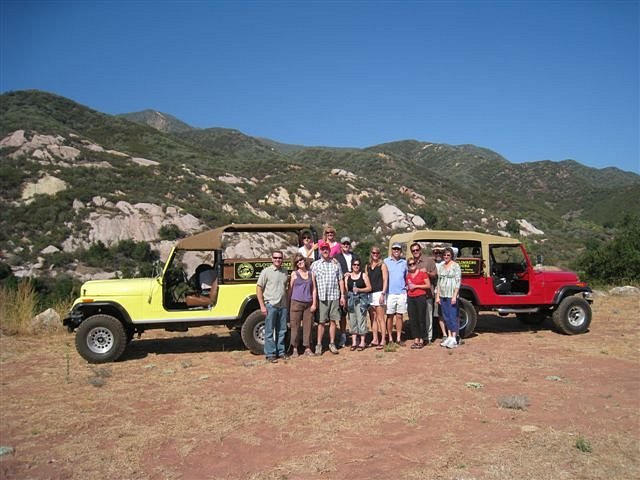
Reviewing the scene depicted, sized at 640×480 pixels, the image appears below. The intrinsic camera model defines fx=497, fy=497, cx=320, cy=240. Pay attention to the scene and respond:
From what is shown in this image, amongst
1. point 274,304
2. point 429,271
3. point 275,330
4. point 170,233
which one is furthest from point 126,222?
point 429,271

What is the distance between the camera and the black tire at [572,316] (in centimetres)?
942

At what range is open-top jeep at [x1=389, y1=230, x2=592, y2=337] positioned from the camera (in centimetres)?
916

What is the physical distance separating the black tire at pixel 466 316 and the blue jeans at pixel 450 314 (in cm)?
55

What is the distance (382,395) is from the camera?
19.1 ft

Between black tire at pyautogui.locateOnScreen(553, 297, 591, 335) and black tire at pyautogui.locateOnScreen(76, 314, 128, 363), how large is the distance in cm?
779

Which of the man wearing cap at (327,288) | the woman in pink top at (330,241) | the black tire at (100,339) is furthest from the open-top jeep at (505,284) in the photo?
the black tire at (100,339)

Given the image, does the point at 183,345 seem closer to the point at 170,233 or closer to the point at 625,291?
the point at 625,291

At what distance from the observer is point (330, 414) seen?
524 cm

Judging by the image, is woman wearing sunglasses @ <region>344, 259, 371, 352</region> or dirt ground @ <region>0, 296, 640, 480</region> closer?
dirt ground @ <region>0, 296, 640, 480</region>

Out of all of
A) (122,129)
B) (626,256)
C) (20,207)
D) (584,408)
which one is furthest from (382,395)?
(122,129)

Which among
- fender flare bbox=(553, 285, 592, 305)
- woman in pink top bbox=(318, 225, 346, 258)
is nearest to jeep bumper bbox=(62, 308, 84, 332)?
woman in pink top bbox=(318, 225, 346, 258)

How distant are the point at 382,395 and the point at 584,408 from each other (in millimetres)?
2145

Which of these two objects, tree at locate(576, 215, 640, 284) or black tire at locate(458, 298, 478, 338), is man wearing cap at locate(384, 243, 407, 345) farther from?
tree at locate(576, 215, 640, 284)

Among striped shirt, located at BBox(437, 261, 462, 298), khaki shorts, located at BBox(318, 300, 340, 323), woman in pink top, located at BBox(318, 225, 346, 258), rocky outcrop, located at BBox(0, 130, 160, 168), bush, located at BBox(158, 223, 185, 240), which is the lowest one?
khaki shorts, located at BBox(318, 300, 340, 323)
